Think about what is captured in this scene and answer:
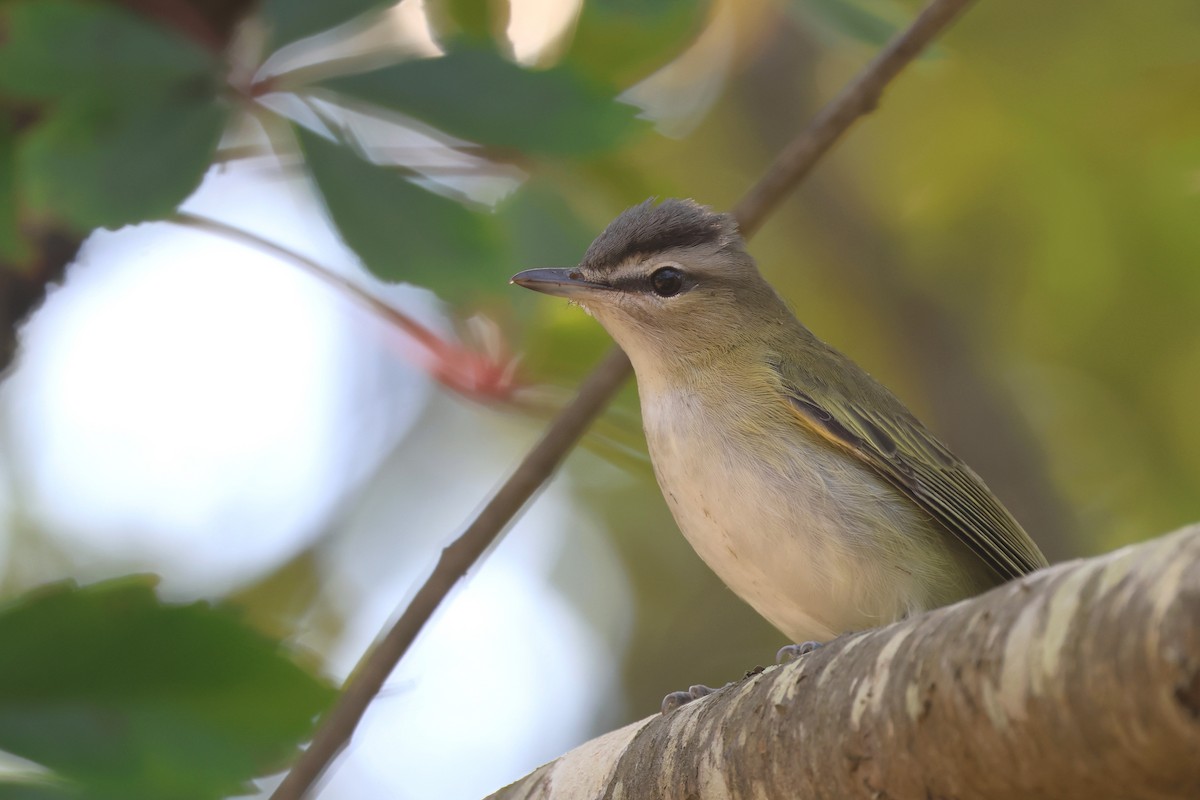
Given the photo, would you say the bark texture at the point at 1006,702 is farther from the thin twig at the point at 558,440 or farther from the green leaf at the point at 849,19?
the green leaf at the point at 849,19

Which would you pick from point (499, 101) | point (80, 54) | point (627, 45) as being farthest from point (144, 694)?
point (627, 45)

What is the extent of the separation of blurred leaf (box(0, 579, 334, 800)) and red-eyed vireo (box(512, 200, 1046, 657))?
1397 mm

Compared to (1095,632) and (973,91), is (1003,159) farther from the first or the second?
(1095,632)

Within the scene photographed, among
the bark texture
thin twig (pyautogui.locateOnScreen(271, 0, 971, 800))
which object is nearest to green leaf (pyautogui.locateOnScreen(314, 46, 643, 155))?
thin twig (pyautogui.locateOnScreen(271, 0, 971, 800))

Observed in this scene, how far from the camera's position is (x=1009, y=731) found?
180cm

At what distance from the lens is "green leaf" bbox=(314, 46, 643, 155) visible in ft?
10.3

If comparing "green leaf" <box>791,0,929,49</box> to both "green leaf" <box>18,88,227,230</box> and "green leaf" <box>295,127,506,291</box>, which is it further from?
"green leaf" <box>18,88,227,230</box>

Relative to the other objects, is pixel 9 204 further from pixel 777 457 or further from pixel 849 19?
pixel 849 19

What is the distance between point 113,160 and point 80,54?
0.27 m

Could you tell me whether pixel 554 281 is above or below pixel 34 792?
above

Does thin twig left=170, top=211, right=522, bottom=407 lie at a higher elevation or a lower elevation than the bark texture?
higher

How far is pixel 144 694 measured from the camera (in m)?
2.66

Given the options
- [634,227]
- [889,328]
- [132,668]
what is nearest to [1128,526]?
[889,328]

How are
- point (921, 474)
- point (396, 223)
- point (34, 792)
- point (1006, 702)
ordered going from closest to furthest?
point (1006, 702) < point (34, 792) < point (396, 223) < point (921, 474)
